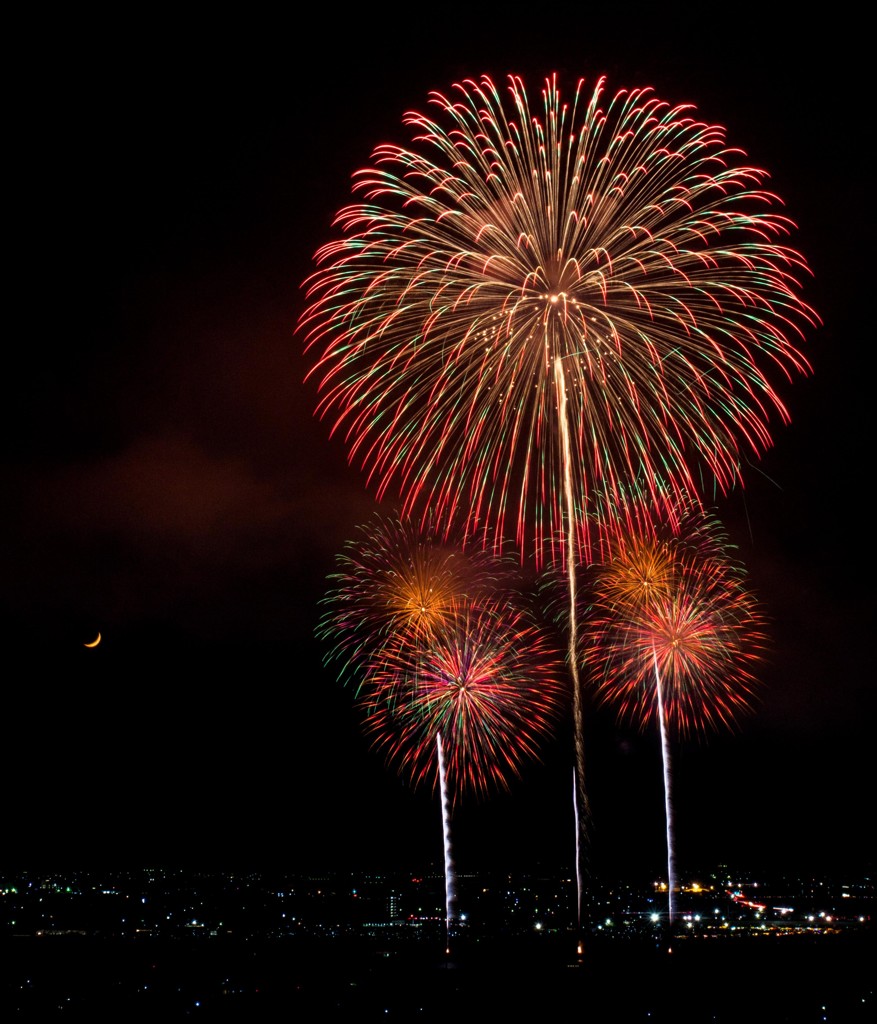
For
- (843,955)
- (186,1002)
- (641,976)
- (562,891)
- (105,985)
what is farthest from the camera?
(562,891)

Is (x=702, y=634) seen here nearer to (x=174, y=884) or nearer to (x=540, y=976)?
(x=540, y=976)

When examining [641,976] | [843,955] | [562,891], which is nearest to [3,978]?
[641,976]

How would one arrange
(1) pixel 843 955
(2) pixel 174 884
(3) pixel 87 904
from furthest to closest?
(2) pixel 174 884
(3) pixel 87 904
(1) pixel 843 955

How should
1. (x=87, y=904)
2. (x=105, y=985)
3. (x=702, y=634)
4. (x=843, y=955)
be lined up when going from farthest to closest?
(x=87, y=904)
(x=702, y=634)
(x=843, y=955)
(x=105, y=985)

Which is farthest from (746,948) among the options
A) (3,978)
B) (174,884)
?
(174,884)

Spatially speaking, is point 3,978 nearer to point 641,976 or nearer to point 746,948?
point 641,976

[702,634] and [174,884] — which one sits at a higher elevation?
[702,634]

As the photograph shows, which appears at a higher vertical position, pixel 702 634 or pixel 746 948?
pixel 702 634

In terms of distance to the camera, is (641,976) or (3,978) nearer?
Result: (641,976)

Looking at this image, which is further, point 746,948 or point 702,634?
point 702,634
